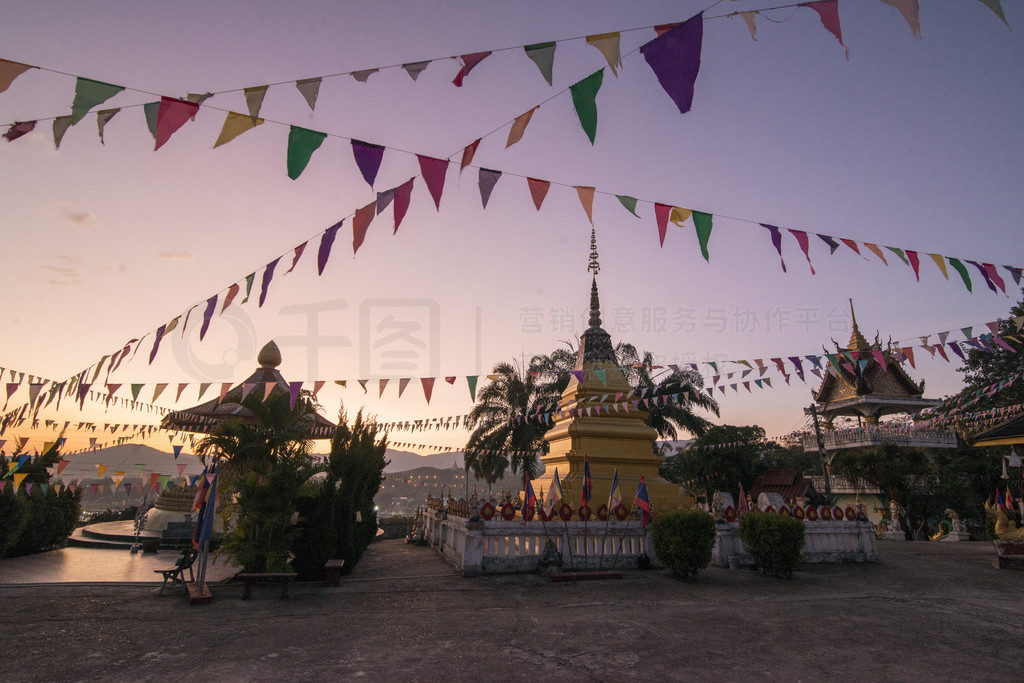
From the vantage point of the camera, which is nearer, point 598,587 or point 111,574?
point 598,587

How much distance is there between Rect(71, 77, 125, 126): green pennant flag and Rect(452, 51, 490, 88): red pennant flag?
3148mm

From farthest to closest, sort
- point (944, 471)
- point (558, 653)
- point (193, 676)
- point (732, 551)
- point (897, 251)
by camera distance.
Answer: point (944, 471) < point (732, 551) < point (897, 251) < point (558, 653) < point (193, 676)

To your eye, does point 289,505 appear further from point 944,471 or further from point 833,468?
point 833,468

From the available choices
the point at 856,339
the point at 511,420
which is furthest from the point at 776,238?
the point at 856,339

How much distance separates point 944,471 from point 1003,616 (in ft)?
86.1

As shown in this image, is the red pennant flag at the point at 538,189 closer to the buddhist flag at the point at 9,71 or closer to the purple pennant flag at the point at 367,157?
the purple pennant flag at the point at 367,157

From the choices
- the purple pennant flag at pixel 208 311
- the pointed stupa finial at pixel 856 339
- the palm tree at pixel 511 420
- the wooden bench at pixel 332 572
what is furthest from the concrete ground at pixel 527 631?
the pointed stupa finial at pixel 856 339

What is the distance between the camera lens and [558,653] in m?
5.68

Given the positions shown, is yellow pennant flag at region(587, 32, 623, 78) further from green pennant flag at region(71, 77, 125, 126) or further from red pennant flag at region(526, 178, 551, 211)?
green pennant flag at region(71, 77, 125, 126)

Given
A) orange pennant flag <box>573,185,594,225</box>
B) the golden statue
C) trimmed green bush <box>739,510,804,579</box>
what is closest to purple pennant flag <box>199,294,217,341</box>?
orange pennant flag <box>573,185,594,225</box>

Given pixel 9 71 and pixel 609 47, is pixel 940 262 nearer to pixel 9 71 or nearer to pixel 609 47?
pixel 609 47

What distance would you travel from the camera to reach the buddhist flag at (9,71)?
15.9 feet

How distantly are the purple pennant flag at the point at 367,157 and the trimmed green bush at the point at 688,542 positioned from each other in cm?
886

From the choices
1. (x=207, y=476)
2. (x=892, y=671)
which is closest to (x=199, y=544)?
(x=207, y=476)
